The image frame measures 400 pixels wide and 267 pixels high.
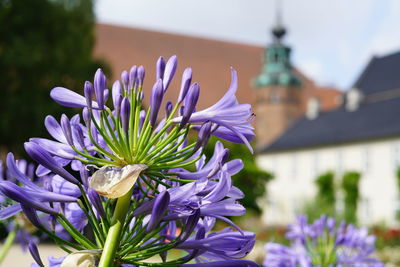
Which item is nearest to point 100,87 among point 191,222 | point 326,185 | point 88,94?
point 88,94

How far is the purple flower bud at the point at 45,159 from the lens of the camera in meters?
1.32

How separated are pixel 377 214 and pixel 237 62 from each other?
39482 millimetres

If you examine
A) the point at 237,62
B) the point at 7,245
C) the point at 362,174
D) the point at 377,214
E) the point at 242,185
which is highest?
the point at 237,62

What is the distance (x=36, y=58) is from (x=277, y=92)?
4517 cm

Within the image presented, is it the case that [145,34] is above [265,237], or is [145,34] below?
above

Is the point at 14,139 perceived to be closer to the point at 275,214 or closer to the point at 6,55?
the point at 6,55

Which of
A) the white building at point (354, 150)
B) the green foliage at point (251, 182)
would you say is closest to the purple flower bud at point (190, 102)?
the green foliage at point (251, 182)

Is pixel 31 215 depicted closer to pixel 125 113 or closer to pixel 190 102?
pixel 125 113

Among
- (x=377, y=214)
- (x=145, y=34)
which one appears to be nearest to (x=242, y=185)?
(x=377, y=214)

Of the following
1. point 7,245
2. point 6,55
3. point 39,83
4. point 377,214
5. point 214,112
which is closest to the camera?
point 214,112

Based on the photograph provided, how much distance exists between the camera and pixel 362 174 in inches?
1738

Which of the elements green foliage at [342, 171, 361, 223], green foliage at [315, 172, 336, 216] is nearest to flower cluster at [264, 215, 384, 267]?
green foliage at [342, 171, 361, 223]

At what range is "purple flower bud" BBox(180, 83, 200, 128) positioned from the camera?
52.5 inches

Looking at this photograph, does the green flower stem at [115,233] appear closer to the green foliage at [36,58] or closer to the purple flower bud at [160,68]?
the purple flower bud at [160,68]
